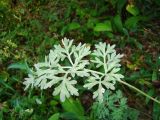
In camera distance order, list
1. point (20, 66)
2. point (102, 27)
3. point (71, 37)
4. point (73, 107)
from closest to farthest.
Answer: point (73, 107)
point (20, 66)
point (102, 27)
point (71, 37)

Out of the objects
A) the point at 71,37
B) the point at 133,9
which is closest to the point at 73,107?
the point at 71,37

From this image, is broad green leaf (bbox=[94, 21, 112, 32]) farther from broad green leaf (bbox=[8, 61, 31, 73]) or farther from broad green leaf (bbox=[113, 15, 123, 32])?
broad green leaf (bbox=[8, 61, 31, 73])

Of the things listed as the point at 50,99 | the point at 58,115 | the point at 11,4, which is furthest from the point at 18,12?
the point at 58,115

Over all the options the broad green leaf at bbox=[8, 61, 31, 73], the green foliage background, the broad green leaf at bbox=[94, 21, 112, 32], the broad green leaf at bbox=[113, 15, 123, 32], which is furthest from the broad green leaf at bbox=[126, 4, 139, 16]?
the broad green leaf at bbox=[8, 61, 31, 73]

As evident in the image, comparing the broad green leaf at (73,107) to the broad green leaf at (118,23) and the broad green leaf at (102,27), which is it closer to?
the broad green leaf at (102,27)

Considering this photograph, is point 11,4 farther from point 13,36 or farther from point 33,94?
point 33,94

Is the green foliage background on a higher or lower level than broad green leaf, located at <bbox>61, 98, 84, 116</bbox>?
higher

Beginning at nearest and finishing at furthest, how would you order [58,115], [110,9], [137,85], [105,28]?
[58,115], [137,85], [105,28], [110,9]

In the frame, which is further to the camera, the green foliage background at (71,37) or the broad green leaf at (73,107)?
the green foliage background at (71,37)

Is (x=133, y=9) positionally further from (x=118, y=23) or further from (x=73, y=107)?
(x=73, y=107)

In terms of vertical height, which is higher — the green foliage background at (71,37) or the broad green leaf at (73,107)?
the green foliage background at (71,37)

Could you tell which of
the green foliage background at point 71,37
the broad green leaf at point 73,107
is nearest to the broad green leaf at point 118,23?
the green foliage background at point 71,37
